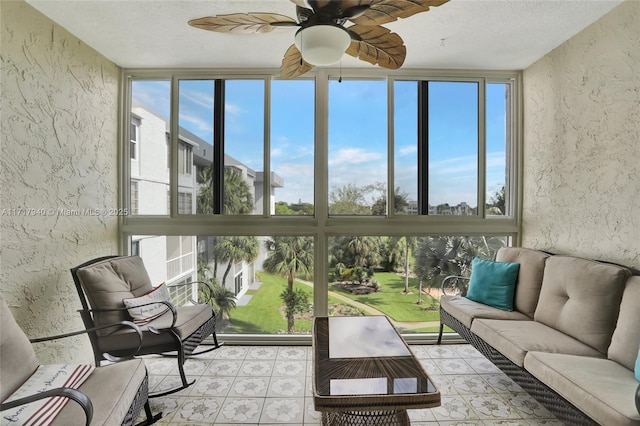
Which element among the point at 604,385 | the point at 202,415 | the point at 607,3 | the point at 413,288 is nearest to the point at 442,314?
the point at 413,288

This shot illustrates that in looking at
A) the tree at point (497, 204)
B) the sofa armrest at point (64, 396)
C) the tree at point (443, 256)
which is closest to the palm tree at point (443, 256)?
the tree at point (443, 256)

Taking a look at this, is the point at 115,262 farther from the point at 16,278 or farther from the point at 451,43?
the point at 451,43

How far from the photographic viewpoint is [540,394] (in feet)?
5.89

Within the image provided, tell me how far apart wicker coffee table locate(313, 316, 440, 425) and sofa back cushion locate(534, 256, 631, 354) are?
3.93 feet

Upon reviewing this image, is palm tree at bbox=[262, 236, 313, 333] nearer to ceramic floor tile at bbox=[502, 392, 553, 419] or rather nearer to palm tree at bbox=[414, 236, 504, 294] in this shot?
palm tree at bbox=[414, 236, 504, 294]

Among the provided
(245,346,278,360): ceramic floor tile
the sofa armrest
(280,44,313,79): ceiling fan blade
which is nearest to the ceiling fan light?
(280,44,313,79): ceiling fan blade

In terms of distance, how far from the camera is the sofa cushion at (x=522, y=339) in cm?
196

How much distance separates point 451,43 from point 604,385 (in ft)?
8.72

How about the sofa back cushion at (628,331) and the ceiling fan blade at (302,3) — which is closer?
the ceiling fan blade at (302,3)

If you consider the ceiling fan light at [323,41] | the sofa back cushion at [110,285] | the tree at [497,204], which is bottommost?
the sofa back cushion at [110,285]

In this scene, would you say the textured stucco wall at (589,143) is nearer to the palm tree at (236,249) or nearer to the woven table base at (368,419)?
the woven table base at (368,419)

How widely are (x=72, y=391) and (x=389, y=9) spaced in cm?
212

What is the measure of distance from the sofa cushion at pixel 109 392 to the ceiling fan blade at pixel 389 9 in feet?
7.17

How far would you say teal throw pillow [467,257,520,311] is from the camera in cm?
271
